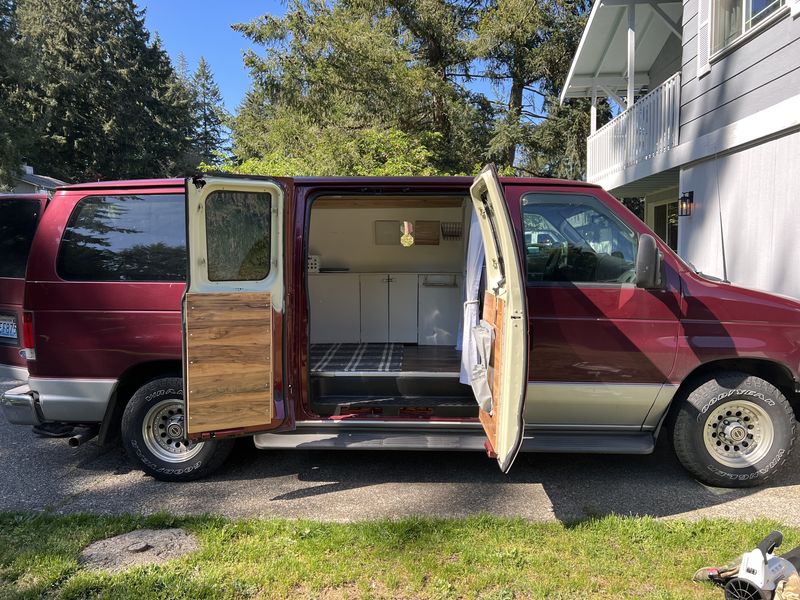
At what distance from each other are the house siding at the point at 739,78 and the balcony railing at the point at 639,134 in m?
0.30

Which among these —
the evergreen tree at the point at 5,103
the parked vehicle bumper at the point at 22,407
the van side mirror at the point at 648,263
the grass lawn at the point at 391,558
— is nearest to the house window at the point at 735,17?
the van side mirror at the point at 648,263

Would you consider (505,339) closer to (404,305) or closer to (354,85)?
(404,305)

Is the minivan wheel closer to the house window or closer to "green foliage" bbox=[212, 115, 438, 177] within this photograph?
the house window

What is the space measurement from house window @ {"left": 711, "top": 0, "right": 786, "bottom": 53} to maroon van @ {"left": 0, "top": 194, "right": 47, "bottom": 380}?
25.6 ft

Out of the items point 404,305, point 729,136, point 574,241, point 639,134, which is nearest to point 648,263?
point 574,241

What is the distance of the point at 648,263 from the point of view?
11.4ft

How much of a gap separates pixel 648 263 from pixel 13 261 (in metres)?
5.37

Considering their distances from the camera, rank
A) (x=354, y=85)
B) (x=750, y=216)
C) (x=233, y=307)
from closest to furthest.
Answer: (x=233, y=307), (x=750, y=216), (x=354, y=85)

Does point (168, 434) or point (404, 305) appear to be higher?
point (404, 305)

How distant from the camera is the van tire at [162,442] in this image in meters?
3.99

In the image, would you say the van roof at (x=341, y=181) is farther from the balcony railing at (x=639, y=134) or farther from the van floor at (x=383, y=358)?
the balcony railing at (x=639, y=134)

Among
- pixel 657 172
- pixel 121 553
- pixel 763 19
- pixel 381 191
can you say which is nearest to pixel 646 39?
pixel 657 172

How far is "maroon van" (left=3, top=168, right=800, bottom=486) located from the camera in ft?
12.0

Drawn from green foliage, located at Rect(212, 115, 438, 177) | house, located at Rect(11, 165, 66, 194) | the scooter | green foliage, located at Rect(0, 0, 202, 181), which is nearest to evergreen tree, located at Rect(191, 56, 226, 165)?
green foliage, located at Rect(0, 0, 202, 181)
